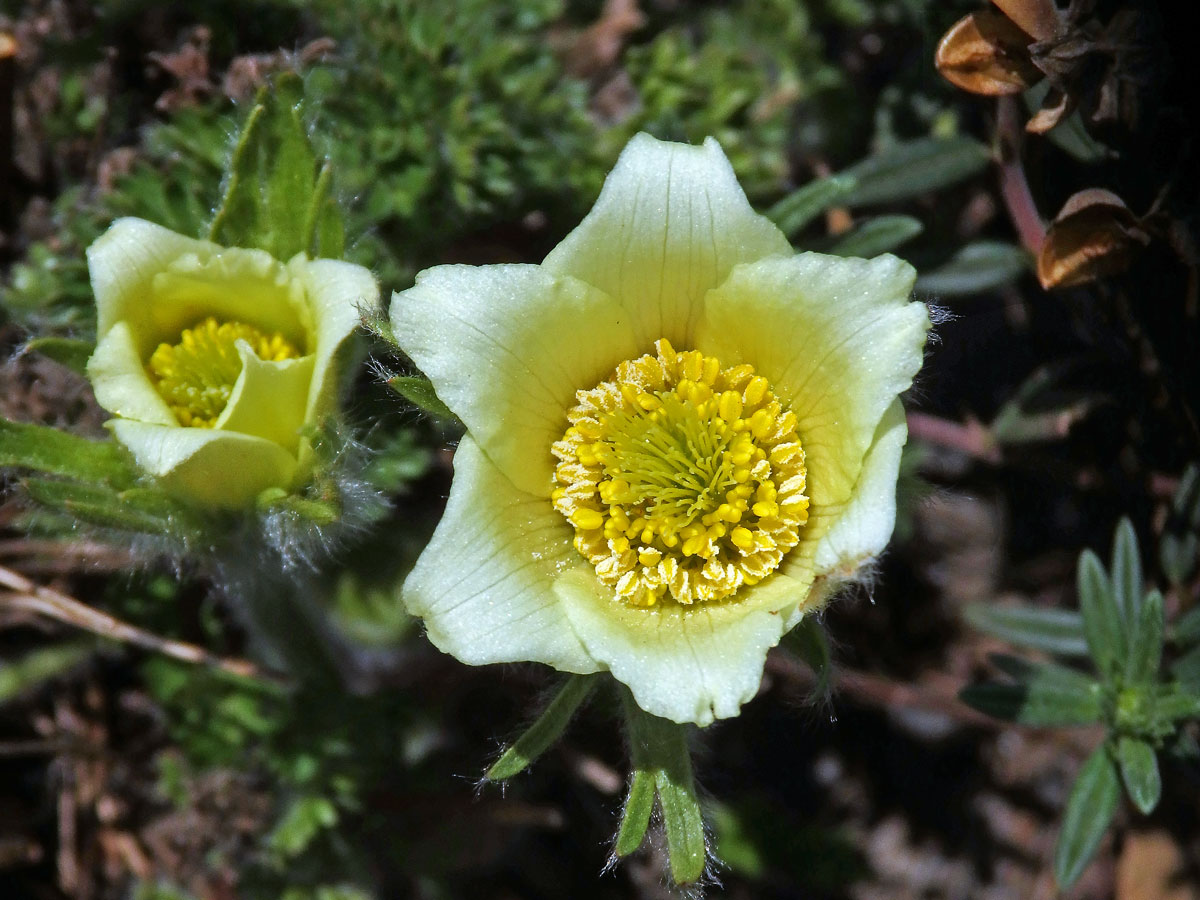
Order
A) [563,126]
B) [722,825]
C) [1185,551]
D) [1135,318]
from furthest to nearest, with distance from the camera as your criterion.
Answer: [722,825] → [563,126] → [1185,551] → [1135,318]

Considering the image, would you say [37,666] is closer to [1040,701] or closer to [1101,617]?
[1040,701]

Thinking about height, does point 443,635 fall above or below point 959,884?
above

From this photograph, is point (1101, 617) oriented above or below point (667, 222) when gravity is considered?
below

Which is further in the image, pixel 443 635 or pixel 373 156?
pixel 373 156

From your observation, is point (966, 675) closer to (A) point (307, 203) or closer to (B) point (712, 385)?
(B) point (712, 385)

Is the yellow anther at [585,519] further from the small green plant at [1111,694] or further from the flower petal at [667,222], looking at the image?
the small green plant at [1111,694]

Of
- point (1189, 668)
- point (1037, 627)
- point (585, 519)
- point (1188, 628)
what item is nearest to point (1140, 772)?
point (1189, 668)

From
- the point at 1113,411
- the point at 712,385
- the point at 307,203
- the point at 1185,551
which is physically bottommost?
the point at 1185,551

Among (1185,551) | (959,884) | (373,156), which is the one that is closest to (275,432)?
(373,156)
